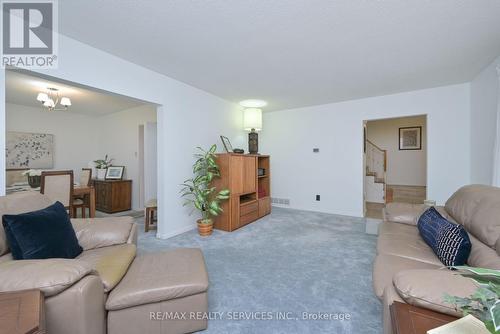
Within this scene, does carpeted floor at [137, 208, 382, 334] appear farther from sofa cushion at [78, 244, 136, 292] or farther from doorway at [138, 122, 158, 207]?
doorway at [138, 122, 158, 207]

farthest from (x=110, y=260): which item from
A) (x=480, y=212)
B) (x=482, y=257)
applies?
(x=480, y=212)

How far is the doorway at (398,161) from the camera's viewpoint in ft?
17.8

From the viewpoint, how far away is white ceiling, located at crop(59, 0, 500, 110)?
5.64 ft

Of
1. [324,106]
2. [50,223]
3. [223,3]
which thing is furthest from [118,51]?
[324,106]

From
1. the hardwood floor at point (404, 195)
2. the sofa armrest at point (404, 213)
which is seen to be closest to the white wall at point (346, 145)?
the hardwood floor at point (404, 195)

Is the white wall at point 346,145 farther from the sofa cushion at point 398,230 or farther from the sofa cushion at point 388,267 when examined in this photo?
the sofa cushion at point 388,267

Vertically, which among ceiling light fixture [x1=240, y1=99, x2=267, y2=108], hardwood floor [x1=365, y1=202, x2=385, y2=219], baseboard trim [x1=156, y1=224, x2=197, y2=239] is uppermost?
ceiling light fixture [x1=240, y1=99, x2=267, y2=108]

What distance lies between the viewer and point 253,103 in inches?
180

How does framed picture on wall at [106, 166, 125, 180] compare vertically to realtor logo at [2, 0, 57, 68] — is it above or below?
below

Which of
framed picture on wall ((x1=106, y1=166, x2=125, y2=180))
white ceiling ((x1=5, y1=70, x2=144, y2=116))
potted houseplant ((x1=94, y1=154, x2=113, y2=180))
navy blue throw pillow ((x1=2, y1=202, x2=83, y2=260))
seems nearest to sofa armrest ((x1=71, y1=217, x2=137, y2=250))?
navy blue throw pillow ((x1=2, y1=202, x2=83, y2=260))

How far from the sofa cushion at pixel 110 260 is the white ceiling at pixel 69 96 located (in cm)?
191

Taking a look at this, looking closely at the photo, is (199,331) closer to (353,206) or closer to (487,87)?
(353,206)

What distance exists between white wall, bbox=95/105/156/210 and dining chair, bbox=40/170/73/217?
5.93 ft

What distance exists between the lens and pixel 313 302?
67.9 inches
